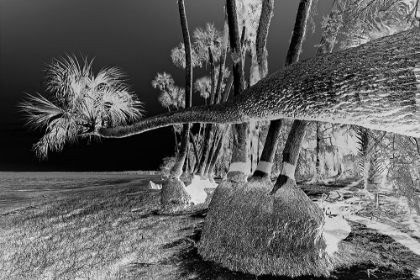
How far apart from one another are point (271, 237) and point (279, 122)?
1.86m

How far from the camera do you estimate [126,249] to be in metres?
4.43

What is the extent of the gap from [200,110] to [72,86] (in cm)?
290

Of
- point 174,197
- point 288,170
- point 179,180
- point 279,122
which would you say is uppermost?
point 279,122

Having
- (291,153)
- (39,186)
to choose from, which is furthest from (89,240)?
(39,186)

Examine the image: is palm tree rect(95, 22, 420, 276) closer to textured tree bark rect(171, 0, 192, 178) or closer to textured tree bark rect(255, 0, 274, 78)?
textured tree bark rect(255, 0, 274, 78)

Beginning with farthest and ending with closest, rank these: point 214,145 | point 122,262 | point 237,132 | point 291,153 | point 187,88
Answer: point 214,145 < point 187,88 < point 237,132 < point 291,153 < point 122,262

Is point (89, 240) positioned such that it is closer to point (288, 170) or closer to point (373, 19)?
point (288, 170)

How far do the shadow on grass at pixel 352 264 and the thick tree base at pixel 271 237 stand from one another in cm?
14

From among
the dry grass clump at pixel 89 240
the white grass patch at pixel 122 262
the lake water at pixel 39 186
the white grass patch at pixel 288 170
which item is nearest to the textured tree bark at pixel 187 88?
the dry grass clump at pixel 89 240

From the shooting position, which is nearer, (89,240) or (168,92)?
(89,240)

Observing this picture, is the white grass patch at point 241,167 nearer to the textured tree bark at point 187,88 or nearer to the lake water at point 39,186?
the textured tree bark at point 187,88

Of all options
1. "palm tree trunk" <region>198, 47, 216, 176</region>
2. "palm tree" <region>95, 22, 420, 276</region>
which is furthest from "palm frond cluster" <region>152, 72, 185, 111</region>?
"palm tree" <region>95, 22, 420, 276</region>

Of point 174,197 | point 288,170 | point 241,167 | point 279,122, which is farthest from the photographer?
point 174,197

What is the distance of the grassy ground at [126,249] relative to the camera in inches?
147
